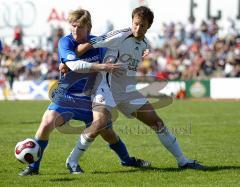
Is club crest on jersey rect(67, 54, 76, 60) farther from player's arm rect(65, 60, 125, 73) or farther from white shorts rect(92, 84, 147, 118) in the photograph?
white shorts rect(92, 84, 147, 118)

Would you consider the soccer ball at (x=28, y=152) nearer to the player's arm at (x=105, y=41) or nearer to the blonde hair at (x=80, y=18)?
the player's arm at (x=105, y=41)

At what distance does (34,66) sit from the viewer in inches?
1259

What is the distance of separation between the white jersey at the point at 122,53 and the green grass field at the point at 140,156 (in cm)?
110

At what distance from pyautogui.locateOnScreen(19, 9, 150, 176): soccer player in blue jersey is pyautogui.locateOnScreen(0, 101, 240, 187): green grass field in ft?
1.41

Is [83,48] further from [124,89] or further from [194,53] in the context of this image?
[194,53]

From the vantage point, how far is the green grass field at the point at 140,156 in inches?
318

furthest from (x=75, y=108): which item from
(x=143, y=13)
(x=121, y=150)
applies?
(x=143, y=13)

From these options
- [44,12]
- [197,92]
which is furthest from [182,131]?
[44,12]

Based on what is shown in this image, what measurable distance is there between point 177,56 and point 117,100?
2208 centimetres

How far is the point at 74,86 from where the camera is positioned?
8766 mm

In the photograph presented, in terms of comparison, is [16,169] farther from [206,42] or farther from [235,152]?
[206,42]

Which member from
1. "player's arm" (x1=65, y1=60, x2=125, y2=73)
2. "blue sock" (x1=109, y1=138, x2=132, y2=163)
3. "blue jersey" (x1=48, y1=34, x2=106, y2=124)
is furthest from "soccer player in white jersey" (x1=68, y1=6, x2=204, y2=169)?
"blue sock" (x1=109, y1=138, x2=132, y2=163)

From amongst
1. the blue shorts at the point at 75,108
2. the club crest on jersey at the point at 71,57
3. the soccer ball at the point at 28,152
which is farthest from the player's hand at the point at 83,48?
the soccer ball at the point at 28,152

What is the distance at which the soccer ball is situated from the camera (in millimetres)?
8297
